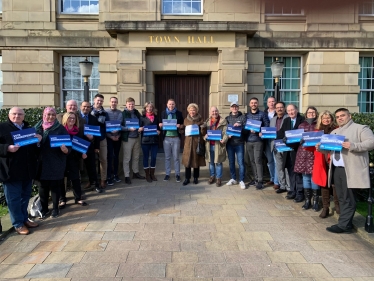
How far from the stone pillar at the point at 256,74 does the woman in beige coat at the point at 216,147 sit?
14.8 ft

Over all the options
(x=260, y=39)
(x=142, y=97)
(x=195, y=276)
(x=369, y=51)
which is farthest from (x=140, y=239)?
(x=369, y=51)

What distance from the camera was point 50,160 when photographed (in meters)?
6.07

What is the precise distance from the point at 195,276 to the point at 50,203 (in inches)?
170

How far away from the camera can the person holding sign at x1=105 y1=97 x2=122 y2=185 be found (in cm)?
817

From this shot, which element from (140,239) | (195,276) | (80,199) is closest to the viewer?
(195,276)

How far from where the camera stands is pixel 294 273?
165 inches

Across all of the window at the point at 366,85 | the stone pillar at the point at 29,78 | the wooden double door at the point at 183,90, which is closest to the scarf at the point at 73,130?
the wooden double door at the point at 183,90

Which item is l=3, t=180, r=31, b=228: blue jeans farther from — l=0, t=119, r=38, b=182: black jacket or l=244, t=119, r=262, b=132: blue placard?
l=244, t=119, r=262, b=132: blue placard

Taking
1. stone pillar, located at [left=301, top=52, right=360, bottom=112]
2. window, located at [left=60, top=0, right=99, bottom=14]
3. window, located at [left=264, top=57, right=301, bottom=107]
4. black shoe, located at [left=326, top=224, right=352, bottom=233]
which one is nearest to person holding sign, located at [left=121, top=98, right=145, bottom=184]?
black shoe, located at [left=326, top=224, right=352, bottom=233]

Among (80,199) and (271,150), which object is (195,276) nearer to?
(80,199)

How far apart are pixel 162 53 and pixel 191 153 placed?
17.5ft

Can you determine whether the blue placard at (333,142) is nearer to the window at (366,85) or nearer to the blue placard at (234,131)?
the blue placard at (234,131)

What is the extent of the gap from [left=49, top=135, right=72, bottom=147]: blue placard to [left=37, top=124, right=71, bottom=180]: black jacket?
86mm

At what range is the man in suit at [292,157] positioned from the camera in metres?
7.14
